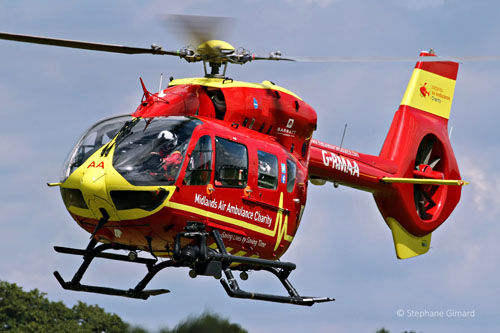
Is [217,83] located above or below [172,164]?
above

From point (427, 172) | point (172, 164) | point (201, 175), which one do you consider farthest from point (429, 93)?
point (172, 164)

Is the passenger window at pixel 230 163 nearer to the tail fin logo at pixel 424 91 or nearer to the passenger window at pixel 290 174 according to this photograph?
the passenger window at pixel 290 174

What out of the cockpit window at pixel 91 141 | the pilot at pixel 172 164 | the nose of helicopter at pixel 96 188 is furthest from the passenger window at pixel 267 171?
the nose of helicopter at pixel 96 188

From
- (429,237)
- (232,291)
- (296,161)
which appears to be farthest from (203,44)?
(429,237)

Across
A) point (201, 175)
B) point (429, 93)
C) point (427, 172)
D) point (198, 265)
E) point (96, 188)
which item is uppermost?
point (429, 93)

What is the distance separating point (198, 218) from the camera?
15.9 meters

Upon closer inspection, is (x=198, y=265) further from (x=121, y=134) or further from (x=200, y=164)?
(x=121, y=134)

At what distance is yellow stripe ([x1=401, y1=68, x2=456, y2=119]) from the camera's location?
2325cm

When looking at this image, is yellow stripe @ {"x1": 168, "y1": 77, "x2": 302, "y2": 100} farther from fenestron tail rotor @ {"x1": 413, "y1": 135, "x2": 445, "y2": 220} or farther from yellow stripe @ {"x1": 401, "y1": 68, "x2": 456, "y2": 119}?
yellow stripe @ {"x1": 401, "y1": 68, "x2": 456, "y2": 119}

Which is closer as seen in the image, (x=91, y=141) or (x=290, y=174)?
(x=91, y=141)

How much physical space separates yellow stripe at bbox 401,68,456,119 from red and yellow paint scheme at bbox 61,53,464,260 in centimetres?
273

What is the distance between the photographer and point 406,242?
22.2 metres

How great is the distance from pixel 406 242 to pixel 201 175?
300 inches

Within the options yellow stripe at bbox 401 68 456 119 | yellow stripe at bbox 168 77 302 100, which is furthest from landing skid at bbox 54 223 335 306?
yellow stripe at bbox 401 68 456 119
